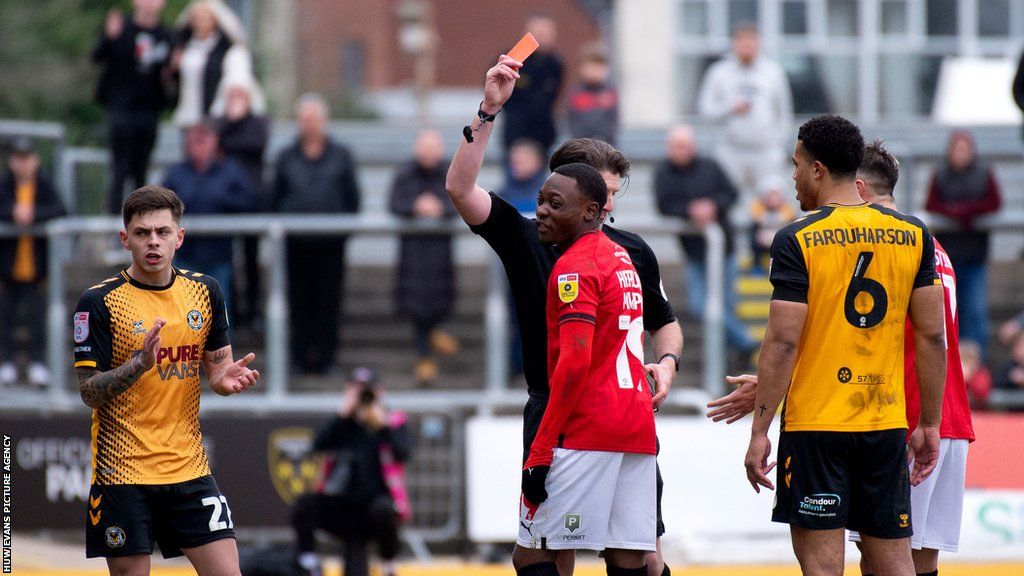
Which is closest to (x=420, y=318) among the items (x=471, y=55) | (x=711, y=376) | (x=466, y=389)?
(x=466, y=389)

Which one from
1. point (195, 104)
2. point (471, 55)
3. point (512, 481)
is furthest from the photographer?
point (471, 55)

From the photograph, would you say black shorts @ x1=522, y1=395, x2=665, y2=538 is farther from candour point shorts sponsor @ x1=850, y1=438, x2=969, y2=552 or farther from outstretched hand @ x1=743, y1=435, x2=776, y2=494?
candour point shorts sponsor @ x1=850, y1=438, x2=969, y2=552

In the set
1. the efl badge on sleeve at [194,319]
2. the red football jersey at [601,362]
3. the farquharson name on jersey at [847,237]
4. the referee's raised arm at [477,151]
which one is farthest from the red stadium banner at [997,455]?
the efl badge on sleeve at [194,319]

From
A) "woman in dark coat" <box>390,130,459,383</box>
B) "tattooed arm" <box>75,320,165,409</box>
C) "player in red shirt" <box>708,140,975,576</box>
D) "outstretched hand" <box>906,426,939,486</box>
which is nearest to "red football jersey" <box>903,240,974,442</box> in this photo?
"player in red shirt" <box>708,140,975,576</box>

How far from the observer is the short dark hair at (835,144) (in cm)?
574

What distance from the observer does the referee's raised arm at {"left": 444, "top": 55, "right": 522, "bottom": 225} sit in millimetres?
5602

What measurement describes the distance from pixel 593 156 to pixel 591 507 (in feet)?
4.90

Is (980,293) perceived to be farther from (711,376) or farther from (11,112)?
(11,112)

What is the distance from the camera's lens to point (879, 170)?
20.8 ft

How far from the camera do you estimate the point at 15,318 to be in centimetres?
1265

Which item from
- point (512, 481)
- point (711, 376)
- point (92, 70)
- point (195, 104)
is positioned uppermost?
point (92, 70)

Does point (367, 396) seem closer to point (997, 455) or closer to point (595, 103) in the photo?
point (595, 103)

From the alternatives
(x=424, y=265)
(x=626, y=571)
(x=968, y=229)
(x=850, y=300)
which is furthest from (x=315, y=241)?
(x=850, y=300)

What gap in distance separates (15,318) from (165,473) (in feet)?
23.6
